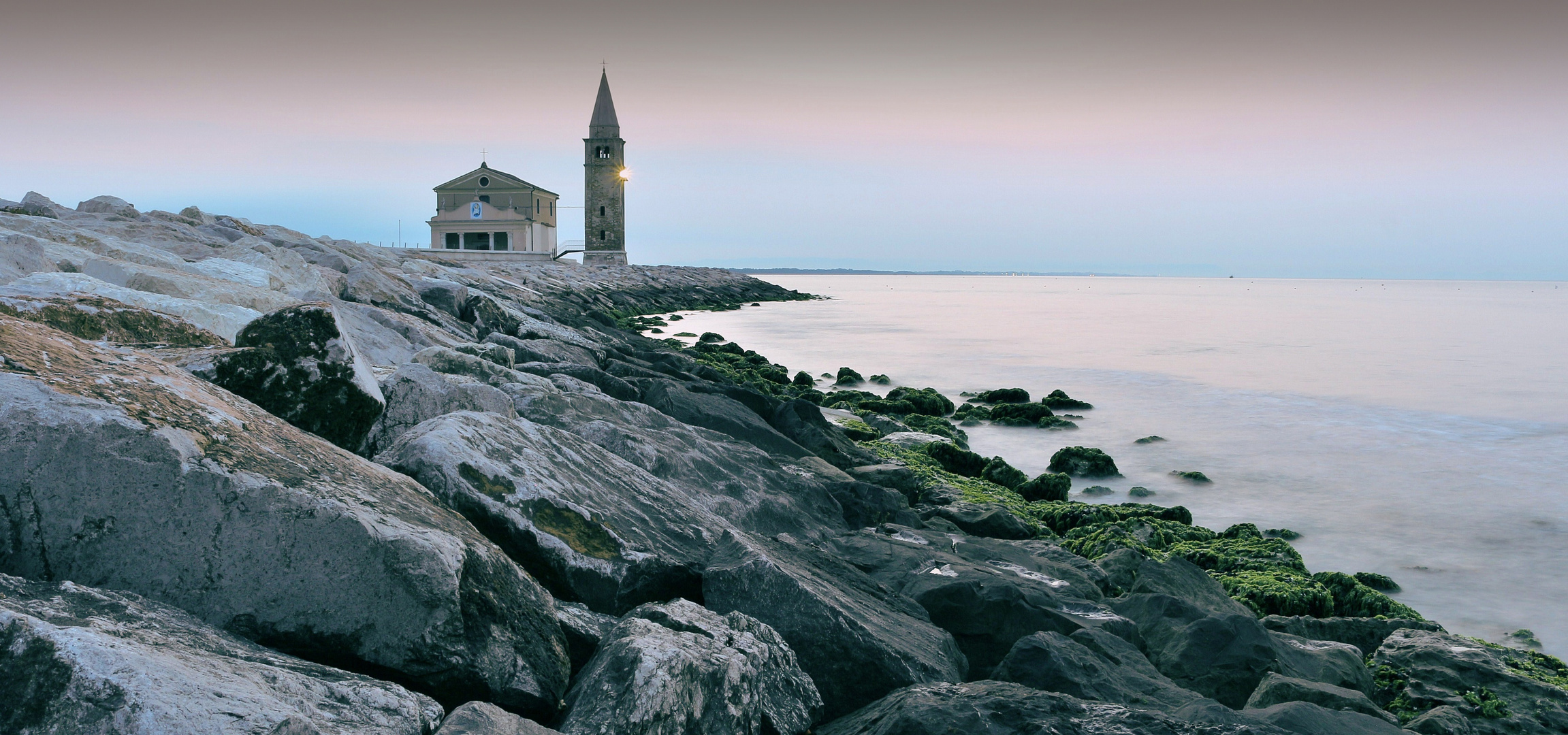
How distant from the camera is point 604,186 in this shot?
53.1 meters

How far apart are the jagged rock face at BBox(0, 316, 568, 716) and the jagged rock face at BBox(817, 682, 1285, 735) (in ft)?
3.77

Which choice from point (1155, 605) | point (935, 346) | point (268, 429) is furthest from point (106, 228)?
point (935, 346)

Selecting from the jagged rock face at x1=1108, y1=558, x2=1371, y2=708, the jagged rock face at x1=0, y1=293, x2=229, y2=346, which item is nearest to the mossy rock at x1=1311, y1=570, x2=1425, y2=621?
the jagged rock face at x1=1108, y1=558, x2=1371, y2=708

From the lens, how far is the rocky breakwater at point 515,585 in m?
2.44

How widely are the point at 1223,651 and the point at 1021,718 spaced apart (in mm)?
1867

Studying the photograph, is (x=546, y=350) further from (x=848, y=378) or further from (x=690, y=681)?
(x=848, y=378)

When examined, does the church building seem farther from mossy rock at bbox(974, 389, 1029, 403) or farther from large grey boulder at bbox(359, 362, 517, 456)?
large grey boulder at bbox(359, 362, 517, 456)

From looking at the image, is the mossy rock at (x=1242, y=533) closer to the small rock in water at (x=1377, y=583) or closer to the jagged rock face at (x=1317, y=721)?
the small rock in water at (x=1377, y=583)

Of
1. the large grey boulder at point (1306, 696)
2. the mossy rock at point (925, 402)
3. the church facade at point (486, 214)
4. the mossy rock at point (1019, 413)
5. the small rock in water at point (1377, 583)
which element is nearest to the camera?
the large grey boulder at point (1306, 696)

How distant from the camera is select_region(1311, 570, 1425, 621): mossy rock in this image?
6.07m

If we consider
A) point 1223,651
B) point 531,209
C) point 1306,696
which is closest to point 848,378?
point 1223,651

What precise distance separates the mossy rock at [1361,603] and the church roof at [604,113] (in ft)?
167

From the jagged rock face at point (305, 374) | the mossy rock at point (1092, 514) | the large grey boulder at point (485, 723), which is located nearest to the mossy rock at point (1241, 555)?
the mossy rock at point (1092, 514)

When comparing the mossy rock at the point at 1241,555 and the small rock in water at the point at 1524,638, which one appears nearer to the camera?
the small rock in water at the point at 1524,638
